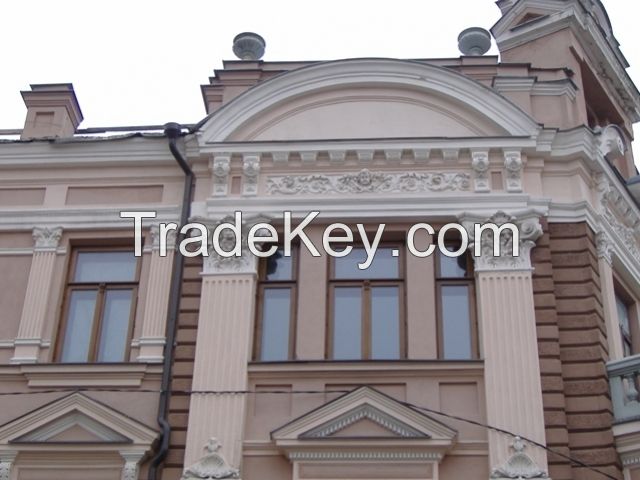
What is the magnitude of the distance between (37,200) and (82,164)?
0.90 metres

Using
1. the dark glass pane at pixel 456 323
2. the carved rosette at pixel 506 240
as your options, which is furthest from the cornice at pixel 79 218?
the carved rosette at pixel 506 240

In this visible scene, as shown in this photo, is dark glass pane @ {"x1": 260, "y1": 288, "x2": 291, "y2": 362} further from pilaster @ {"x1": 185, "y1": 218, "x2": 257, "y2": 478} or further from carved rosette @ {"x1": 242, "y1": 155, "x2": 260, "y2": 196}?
carved rosette @ {"x1": 242, "y1": 155, "x2": 260, "y2": 196}

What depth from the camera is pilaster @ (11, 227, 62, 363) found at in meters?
14.6

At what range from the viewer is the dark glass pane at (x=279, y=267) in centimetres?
1492

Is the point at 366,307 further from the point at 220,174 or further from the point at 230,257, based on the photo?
the point at 220,174

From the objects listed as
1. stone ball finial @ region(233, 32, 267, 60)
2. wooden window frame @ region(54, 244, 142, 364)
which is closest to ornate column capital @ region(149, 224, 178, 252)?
wooden window frame @ region(54, 244, 142, 364)

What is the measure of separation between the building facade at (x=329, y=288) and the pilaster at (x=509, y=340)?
30 mm

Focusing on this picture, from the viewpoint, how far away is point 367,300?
575 inches

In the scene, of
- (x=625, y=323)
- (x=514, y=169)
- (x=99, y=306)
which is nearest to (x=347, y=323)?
(x=514, y=169)

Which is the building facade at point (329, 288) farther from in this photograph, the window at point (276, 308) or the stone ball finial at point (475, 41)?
the stone ball finial at point (475, 41)

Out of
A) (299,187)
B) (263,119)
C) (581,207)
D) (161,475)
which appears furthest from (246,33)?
(161,475)

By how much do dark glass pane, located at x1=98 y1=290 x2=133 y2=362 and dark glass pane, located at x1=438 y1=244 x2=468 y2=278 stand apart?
4641 millimetres

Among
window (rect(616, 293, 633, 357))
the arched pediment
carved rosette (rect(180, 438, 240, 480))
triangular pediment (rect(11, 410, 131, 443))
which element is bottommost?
carved rosette (rect(180, 438, 240, 480))

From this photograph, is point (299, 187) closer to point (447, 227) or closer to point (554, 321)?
point (447, 227)
